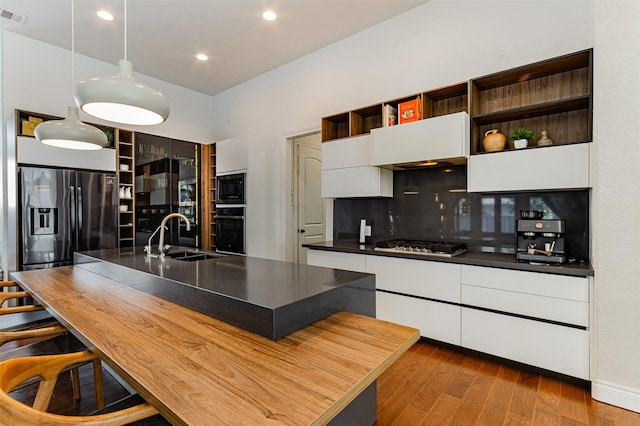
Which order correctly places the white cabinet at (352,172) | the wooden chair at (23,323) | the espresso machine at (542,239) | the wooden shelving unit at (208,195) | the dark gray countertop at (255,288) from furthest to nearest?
the wooden shelving unit at (208,195) < the white cabinet at (352,172) < the espresso machine at (542,239) < the wooden chair at (23,323) < the dark gray countertop at (255,288)

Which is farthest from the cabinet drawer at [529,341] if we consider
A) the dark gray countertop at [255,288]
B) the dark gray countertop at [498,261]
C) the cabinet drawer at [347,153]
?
the cabinet drawer at [347,153]

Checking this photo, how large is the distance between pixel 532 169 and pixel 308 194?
3.07m

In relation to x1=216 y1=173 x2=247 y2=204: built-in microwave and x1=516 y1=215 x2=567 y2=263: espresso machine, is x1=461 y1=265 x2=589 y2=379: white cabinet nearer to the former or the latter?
x1=516 y1=215 x2=567 y2=263: espresso machine

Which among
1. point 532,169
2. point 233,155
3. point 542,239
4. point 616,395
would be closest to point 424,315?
point 542,239

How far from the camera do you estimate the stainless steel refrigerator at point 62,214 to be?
3.36 metres

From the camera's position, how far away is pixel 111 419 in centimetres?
86

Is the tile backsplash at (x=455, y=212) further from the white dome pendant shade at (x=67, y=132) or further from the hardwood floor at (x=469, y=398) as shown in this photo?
the white dome pendant shade at (x=67, y=132)

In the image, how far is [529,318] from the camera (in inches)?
88.2

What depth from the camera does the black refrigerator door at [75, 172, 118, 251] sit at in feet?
12.2

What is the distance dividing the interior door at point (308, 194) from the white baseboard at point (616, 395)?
3.29m

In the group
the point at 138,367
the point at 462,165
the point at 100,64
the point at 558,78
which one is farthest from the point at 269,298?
the point at 100,64

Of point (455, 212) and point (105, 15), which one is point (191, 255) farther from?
point (105, 15)

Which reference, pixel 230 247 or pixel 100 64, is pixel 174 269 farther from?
pixel 100 64

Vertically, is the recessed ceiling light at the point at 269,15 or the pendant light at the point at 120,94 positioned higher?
the recessed ceiling light at the point at 269,15
